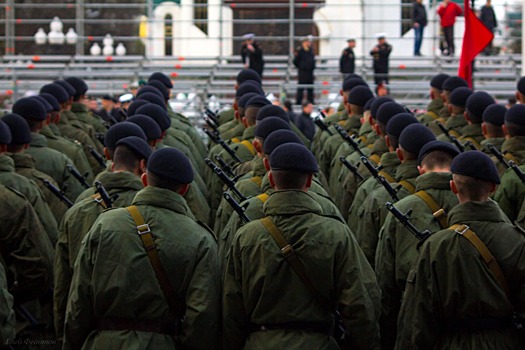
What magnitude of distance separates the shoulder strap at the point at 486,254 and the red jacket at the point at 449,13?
64.0 feet

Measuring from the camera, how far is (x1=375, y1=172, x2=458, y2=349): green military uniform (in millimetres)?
7645

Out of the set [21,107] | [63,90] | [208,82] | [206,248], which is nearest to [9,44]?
[208,82]

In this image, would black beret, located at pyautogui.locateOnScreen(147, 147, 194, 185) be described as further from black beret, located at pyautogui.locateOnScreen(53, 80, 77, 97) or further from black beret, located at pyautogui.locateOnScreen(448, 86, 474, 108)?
black beret, located at pyautogui.locateOnScreen(53, 80, 77, 97)

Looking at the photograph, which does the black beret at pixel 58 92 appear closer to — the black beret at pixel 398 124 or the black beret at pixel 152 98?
the black beret at pixel 152 98

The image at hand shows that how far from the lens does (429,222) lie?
764cm

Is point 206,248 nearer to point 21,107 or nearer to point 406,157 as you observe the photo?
point 406,157

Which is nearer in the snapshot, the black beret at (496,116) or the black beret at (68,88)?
the black beret at (496,116)

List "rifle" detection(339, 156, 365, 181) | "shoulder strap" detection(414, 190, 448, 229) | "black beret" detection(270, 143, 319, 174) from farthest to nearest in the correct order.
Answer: "rifle" detection(339, 156, 365, 181), "shoulder strap" detection(414, 190, 448, 229), "black beret" detection(270, 143, 319, 174)

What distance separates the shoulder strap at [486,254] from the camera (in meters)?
6.52

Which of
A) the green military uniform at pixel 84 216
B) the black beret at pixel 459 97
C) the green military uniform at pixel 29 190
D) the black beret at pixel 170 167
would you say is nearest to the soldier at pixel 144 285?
the black beret at pixel 170 167

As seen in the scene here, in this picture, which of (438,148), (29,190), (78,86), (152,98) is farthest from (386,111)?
(78,86)

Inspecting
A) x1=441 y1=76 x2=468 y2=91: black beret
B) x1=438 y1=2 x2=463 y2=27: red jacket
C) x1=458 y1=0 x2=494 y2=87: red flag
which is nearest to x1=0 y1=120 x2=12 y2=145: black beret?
x1=441 y1=76 x2=468 y2=91: black beret

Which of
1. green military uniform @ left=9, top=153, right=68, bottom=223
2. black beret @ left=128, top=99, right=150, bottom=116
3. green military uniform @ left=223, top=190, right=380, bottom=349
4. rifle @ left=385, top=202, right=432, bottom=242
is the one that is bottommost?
green military uniform @ left=223, top=190, right=380, bottom=349

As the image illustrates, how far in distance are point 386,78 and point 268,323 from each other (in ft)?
63.9
